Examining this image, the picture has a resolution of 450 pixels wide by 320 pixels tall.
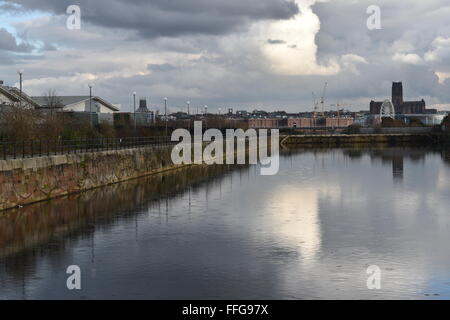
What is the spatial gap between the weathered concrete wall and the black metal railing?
33.0 inches

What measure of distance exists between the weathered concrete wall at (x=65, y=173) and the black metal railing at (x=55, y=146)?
0.84m

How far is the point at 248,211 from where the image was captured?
34531 millimetres

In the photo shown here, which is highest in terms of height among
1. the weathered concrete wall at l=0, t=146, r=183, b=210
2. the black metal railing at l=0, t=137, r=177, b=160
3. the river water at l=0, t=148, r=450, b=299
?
the black metal railing at l=0, t=137, r=177, b=160

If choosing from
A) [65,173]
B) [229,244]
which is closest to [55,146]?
[65,173]

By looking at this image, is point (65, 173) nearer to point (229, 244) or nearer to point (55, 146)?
point (55, 146)

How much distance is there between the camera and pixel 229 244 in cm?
2477

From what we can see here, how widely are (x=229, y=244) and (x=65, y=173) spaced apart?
55.5 ft

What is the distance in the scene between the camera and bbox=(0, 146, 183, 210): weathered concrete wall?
32.0 metres

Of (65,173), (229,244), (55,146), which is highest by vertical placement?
(55,146)

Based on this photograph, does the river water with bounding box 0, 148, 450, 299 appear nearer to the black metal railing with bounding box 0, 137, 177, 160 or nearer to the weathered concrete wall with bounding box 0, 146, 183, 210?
the weathered concrete wall with bounding box 0, 146, 183, 210

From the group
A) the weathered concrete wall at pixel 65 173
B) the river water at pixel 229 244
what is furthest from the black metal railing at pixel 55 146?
the river water at pixel 229 244

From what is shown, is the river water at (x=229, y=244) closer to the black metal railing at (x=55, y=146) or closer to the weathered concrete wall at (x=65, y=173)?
the weathered concrete wall at (x=65, y=173)

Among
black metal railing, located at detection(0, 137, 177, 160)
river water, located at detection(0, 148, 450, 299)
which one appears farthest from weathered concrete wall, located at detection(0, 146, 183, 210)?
river water, located at detection(0, 148, 450, 299)
